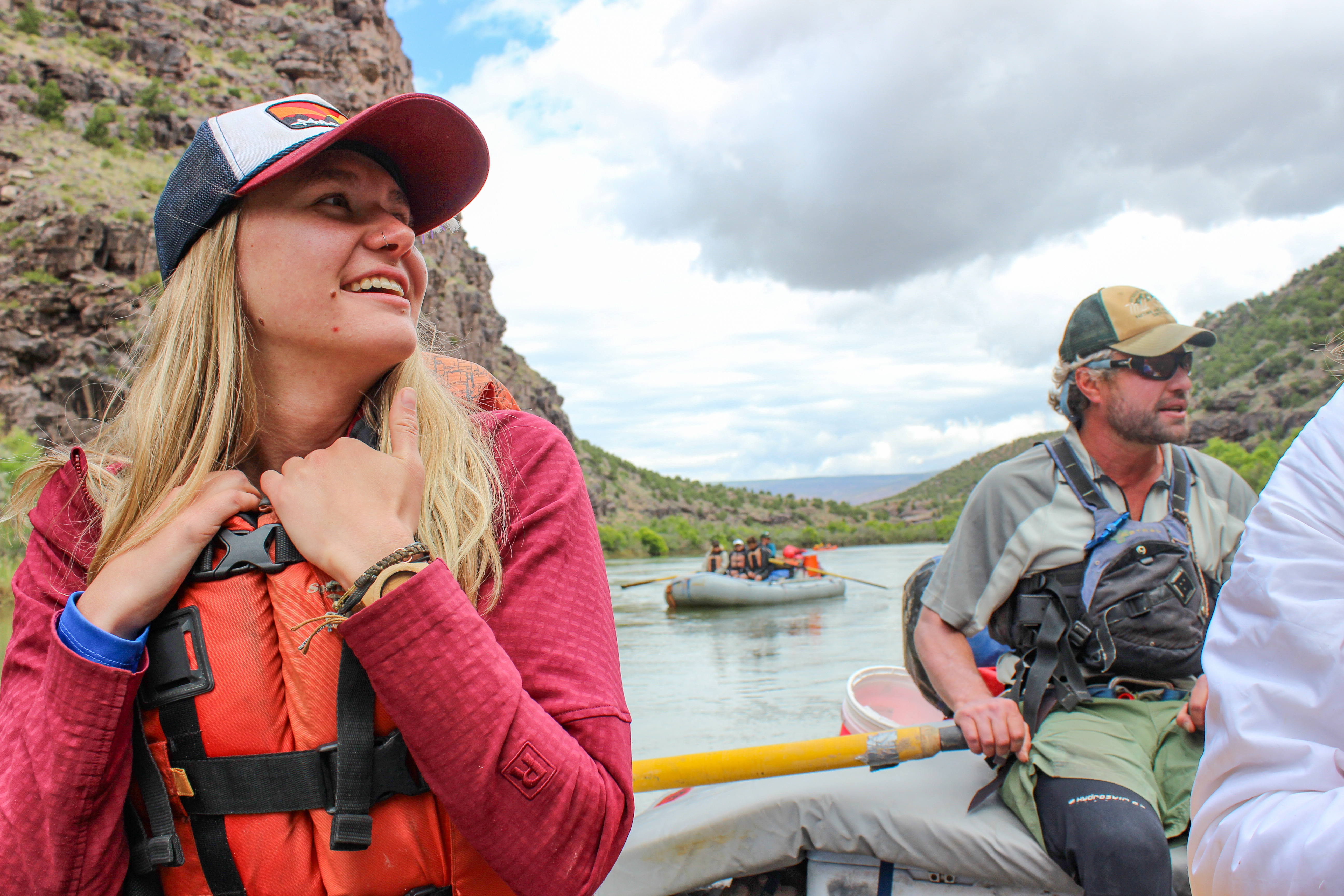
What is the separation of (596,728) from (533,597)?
0.63ft

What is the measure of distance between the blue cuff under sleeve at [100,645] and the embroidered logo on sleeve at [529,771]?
506 mm

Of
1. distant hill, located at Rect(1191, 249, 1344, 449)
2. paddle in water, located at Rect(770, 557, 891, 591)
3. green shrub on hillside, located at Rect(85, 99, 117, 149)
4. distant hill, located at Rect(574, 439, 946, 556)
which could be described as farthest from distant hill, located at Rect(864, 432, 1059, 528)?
green shrub on hillside, located at Rect(85, 99, 117, 149)

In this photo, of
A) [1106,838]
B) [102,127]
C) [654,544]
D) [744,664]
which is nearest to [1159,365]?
[1106,838]

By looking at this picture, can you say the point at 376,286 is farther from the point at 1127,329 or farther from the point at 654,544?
the point at 654,544

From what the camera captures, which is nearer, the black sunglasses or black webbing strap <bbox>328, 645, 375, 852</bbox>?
black webbing strap <bbox>328, 645, 375, 852</bbox>

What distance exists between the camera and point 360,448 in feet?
3.78

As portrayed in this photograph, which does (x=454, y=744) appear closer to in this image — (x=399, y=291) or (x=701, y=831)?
(x=399, y=291)

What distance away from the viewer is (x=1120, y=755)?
233 centimetres

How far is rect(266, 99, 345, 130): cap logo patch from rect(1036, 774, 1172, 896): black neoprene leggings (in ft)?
7.86

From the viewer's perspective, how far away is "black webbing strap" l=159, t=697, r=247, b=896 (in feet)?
3.35

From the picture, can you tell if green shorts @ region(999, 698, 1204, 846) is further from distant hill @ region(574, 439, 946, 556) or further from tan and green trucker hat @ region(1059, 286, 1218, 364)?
distant hill @ region(574, 439, 946, 556)

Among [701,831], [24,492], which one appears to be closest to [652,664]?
[701,831]

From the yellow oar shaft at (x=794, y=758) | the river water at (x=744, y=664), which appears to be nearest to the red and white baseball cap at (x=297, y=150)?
the yellow oar shaft at (x=794, y=758)

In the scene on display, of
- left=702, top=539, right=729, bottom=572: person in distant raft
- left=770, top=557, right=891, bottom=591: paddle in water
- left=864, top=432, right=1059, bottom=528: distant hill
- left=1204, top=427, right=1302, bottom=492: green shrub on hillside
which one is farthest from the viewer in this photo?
left=864, top=432, right=1059, bottom=528: distant hill
